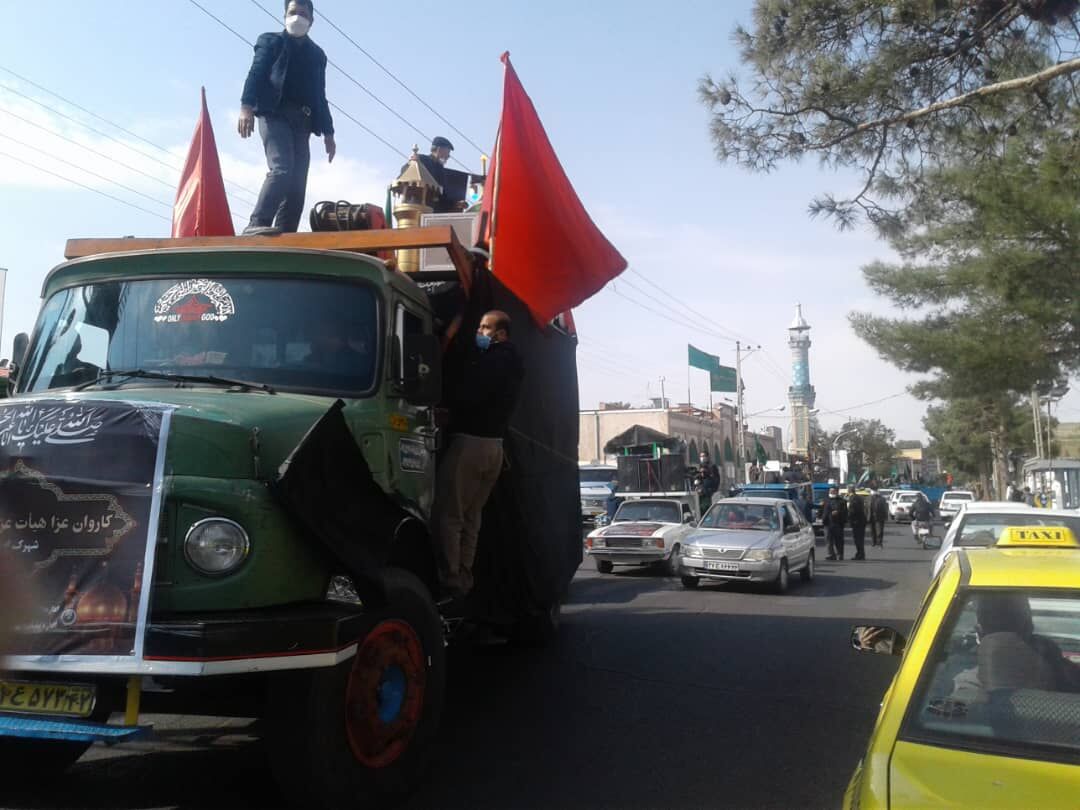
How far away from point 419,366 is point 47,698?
2.49 m

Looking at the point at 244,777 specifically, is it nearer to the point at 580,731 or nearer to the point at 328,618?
the point at 328,618

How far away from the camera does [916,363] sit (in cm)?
2156

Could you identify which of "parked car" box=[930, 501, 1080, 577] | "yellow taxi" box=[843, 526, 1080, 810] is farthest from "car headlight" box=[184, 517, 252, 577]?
"parked car" box=[930, 501, 1080, 577]

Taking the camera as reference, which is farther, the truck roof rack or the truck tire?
the truck roof rack

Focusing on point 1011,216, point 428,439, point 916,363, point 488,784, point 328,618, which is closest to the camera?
point 328,618

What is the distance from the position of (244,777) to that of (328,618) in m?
1.57

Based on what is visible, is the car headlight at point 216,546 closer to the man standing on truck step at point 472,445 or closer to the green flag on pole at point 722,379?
the man standing on truck step at point 472,445

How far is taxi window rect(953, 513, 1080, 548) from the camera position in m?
10.6

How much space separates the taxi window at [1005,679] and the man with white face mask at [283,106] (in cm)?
568

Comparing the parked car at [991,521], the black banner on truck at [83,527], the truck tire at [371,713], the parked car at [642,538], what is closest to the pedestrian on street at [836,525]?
the parked car at [642,538]

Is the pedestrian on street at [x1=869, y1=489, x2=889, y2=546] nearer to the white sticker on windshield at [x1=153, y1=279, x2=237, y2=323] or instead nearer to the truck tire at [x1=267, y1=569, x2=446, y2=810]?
the truck tire at [x1=267, y1=569, x2=446, y2=810]

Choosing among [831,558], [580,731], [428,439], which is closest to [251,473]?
[428,439]

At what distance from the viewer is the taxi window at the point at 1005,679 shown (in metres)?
2.94

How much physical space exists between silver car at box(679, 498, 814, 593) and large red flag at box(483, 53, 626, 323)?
9741mm
